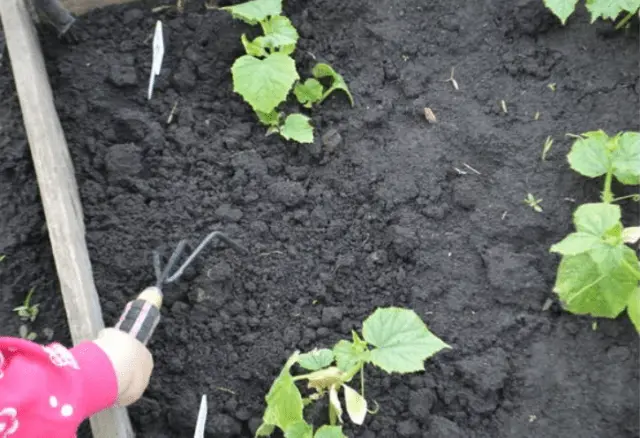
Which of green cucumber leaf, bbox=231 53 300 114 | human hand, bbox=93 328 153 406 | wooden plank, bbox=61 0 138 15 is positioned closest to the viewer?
human hand, bbox=93 328 153 406

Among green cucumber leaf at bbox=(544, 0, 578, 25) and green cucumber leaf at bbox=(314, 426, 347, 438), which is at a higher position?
green cucumber leaf at bbox=(544, 0, 578, 25)

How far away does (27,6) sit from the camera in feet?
7.30

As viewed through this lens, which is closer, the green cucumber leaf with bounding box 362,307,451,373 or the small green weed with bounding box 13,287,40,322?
the green cucumber leaf with bounding box 362,307,451,373

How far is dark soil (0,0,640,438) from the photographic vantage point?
1.91 metres

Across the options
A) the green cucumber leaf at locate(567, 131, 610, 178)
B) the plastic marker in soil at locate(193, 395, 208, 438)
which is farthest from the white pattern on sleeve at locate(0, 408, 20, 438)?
the green cucumber leaf at locate(567, 131, 610, 178)

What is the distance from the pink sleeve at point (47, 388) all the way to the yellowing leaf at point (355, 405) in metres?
0.53

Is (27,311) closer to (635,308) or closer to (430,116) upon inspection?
(430,116)

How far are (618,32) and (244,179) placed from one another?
1.19m

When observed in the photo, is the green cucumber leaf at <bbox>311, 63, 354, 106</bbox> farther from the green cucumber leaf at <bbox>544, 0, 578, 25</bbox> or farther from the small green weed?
the small green weed

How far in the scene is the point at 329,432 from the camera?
1737 millimetres

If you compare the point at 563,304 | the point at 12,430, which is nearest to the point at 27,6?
the point at 12,430

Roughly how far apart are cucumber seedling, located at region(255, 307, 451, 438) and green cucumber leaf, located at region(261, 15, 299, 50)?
826mm

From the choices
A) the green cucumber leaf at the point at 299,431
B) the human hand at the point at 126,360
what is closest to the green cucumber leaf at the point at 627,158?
the green cucumber leaf at the point at 299,431

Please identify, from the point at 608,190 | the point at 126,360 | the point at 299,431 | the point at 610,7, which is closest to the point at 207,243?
the point at 126,360
